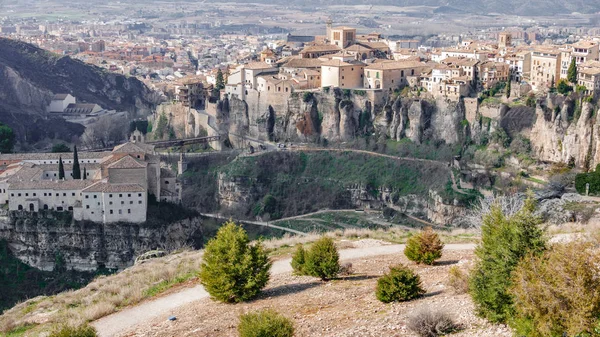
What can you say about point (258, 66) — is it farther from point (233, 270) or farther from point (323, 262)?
point (233, 270)

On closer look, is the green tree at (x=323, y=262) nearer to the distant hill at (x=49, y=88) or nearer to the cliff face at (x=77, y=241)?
the cliff face at (x=77, y=241)

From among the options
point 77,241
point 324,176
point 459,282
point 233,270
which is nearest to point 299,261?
point 233,270

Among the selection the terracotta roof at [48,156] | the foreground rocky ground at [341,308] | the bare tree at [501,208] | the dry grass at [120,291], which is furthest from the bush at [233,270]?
the terracotta roof at [48,156]

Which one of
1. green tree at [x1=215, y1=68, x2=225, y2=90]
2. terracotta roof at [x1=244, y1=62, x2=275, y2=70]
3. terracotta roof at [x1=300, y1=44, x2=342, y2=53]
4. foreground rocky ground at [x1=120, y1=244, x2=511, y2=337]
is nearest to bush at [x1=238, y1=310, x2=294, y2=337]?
foreground rocky ground at [x1=120, y1=244, x2=511, y2=337]

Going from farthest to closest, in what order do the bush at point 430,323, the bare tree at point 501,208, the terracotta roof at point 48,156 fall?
the terracotta roof at point 48,156 → the bare tree at point 501,208 → the bush at point 430,323

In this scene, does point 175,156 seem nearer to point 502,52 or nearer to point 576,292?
point 502,52

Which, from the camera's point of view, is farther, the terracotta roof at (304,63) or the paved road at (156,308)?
the terracotta roof at (304,63)
